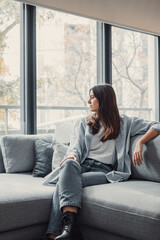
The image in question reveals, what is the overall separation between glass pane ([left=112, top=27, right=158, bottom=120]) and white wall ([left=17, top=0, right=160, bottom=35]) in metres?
0.16

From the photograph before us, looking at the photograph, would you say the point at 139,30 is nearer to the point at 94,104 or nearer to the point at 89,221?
the point at 94,104

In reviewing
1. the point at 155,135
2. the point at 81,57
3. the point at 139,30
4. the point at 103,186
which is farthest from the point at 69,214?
the point at 139,30

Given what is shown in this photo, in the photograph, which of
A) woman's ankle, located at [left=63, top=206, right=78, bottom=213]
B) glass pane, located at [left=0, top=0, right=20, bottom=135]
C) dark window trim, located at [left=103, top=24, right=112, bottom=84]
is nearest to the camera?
woman's ankle, located at [left=63, top=206, right=78, bottom=213]

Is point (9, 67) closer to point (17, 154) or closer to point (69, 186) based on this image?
point (17, 154)

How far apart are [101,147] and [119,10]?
223 cm

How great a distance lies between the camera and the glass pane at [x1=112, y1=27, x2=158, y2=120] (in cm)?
455

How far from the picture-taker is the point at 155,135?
104 inches

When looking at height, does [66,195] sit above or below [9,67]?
below

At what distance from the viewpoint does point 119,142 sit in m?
Answer: 2.78

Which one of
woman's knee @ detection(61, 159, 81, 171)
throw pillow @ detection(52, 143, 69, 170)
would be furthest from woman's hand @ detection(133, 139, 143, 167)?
throw pillow @ detection(52, 143, 69, 170)

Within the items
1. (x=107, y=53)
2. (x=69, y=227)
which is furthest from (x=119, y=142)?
(x=107, y=53)

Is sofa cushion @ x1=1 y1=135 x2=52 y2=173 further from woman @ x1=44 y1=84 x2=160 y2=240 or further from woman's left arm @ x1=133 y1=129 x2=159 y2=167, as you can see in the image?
woman's left arm @ x1=133 y1=129 x2=159 y2=167

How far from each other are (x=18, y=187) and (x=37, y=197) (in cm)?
21

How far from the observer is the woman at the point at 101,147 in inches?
92.4
